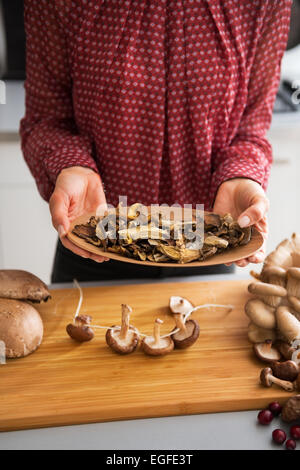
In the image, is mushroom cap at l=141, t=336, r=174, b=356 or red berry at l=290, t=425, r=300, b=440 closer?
red berry at l=290, t=425, r=300, b=440

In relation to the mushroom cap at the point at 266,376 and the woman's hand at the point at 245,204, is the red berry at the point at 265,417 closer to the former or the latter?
the mushroom cap at the point at 266,376

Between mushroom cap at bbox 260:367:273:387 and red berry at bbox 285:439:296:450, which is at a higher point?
mushroom cap at bbox 260:367:273:387

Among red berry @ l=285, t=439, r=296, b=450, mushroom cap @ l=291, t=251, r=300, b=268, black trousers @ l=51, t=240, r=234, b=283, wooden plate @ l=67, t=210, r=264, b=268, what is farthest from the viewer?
black trousers @ l=51, t=240, r=234, b=283

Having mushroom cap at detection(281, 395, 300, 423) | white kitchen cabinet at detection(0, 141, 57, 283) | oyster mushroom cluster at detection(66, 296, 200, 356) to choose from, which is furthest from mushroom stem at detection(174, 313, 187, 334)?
white kitchen cabinet at detection(0, 141, 57, 283)

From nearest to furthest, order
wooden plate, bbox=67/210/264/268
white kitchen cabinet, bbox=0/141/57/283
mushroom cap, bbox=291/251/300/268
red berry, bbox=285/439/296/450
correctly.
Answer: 1. red berry, bbox=285/439/296/450
2. wooden plate, bbox=67/210/264/268
3. mushroom cap, bbox=291/251/300/268
4. white kitchen cabinet, bbox=0/141/57/283

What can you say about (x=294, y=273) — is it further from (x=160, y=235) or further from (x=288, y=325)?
(x=160, y=235)

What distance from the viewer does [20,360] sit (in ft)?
2.75

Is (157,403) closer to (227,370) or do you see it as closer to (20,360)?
(227,370)

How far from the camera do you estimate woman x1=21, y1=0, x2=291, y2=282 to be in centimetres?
96

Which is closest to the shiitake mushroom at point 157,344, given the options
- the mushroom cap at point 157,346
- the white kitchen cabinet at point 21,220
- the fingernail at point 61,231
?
the mushroom cap at point 157,346

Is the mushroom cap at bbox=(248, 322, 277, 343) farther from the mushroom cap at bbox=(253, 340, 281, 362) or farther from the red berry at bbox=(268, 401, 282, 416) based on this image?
the red berry at bbox=(268, 401, 282, 416)

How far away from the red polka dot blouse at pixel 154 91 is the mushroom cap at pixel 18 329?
0.96 feet

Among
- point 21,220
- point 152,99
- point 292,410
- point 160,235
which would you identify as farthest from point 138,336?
point 21,220
